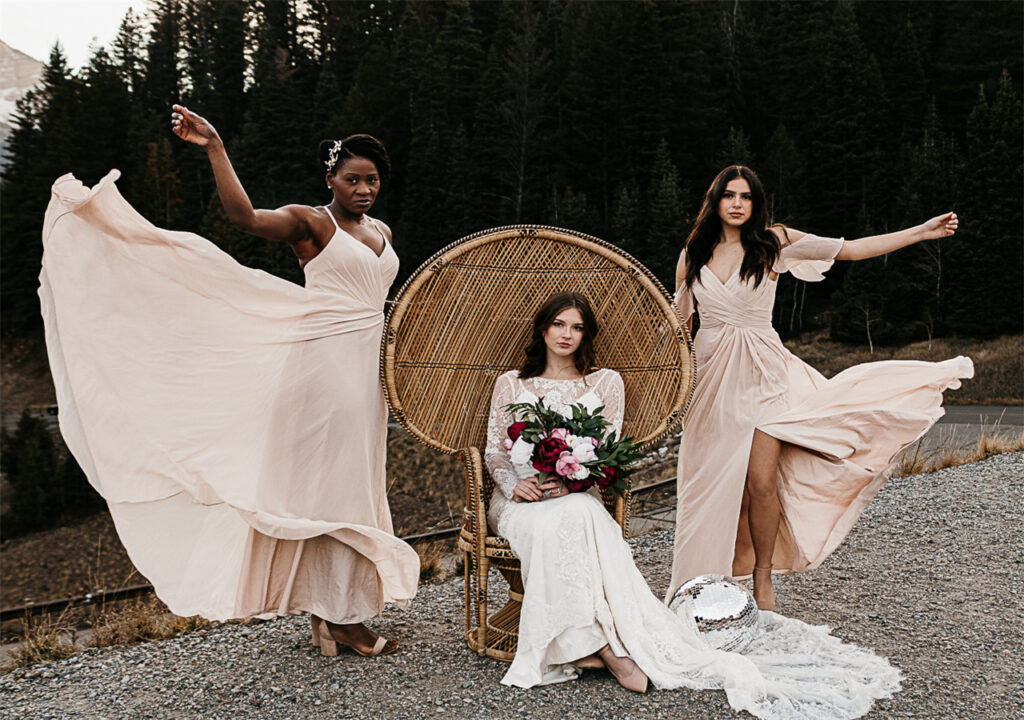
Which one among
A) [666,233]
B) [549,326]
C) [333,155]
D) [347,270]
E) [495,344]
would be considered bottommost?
[495,344]

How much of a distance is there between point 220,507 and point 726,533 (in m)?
2.38

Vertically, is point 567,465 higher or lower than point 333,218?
lower

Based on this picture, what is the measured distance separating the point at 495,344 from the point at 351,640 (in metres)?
1.54

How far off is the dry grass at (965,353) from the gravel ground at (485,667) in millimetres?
13617

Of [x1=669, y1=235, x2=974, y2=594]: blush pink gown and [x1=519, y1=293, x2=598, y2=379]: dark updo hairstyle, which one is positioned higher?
[x1=519, y1=293, x2=598, y2=379]: dark updo hairstyle

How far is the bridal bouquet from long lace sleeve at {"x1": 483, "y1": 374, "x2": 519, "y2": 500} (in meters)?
0.07

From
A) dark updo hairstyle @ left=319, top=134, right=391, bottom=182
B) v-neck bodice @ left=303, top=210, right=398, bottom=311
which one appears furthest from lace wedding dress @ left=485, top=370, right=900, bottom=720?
dark updo hairstyle @ left=319, top=134, right=391, bottom=182

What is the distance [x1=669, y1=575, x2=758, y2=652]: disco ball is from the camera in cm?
362

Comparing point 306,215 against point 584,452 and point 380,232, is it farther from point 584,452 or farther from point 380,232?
point 584,452

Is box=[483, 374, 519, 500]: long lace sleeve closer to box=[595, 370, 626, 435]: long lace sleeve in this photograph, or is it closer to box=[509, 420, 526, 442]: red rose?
box=[509, 420, 526, 442]: red rose

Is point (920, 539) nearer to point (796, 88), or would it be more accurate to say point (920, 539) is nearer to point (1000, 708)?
point (1000, 708)

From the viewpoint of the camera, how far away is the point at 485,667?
12.4ft

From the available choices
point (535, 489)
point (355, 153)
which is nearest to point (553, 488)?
point (535, 489)

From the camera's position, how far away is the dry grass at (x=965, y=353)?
19516mm
